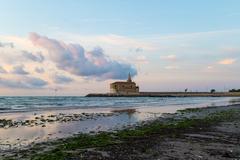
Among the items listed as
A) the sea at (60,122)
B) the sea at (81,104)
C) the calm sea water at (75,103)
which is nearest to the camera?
the sea at (60,122)

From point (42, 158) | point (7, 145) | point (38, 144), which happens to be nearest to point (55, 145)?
point (38, 144)

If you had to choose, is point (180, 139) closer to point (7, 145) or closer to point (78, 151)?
point (78, 151)

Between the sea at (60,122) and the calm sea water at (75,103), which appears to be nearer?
the sea at (60,122)

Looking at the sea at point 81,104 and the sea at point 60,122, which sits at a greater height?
the sea at point 81,104

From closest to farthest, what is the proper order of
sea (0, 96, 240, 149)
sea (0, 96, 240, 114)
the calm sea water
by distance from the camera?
sea (0, 96, 240, 149), sea (0, 96, 240, 114), the calm sea water

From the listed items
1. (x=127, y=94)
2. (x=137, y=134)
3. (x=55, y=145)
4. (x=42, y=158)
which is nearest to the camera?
(x=42, y=158)

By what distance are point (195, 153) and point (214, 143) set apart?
304cm

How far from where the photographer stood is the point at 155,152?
1287 cm

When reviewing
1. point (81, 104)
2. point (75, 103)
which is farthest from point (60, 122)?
point (75, 103)

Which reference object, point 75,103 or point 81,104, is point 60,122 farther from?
point 75,103

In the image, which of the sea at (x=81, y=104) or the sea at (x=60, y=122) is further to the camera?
the sea at (x=81, y=104)

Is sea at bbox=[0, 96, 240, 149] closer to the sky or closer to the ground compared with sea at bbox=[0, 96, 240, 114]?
closer to the ground

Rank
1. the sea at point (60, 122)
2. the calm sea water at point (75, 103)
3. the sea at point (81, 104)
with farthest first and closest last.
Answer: the calm sea water at point (75, 103), the sea at point (81, 104), the sea at point (60, 122)

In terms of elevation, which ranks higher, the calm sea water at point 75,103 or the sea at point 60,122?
the calm sea water at point 75,103
